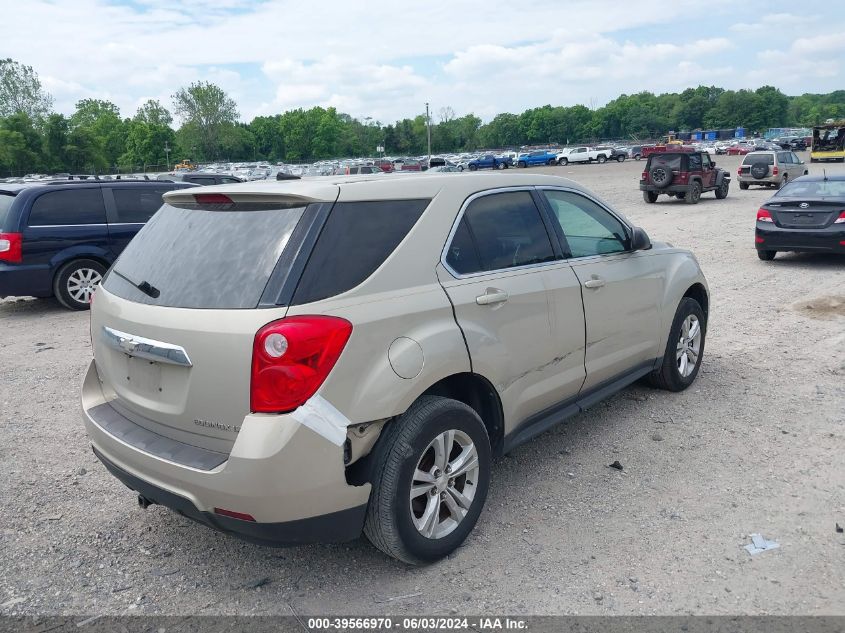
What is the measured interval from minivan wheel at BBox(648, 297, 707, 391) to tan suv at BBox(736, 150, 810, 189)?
24.9m

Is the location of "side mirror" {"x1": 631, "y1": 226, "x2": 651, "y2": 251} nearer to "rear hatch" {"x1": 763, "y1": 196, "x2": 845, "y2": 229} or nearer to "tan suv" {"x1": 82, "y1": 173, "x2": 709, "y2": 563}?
"tan suv" {"x1": 82, "y1": 173, "x2": 709, "y2": 563}

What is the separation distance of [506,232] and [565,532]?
162 cm

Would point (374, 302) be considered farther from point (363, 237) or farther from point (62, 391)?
point (62, 391)

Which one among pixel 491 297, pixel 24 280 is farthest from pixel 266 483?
pixel 24 280

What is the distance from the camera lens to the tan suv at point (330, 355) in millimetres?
2818

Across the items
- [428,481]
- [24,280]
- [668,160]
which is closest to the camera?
[428,481]

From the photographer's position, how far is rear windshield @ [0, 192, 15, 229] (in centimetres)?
927

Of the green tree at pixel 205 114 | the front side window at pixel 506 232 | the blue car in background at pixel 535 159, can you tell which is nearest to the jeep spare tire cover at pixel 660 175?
the front side window at pixel 506 232

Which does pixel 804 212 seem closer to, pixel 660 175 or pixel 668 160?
pixel 660 175

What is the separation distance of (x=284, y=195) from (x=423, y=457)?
52.8 inches

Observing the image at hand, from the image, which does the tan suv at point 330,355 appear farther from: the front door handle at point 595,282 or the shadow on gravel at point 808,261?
the shadow on gravel at point 808,261

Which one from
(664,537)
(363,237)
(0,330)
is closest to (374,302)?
(363,237)

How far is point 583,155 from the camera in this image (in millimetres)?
67875

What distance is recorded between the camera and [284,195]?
10.2 feet
